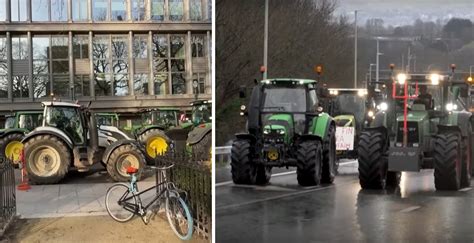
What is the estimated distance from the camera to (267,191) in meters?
2.50

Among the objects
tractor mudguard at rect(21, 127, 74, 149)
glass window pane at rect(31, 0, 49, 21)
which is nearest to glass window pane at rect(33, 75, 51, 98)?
glass window pane at rect(31, 0, 49, 21)

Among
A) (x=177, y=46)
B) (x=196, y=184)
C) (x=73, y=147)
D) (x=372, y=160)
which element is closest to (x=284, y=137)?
(x=372, y=160)

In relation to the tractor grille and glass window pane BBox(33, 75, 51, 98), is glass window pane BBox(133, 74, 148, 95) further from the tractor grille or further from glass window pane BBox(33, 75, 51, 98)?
the tractor grille

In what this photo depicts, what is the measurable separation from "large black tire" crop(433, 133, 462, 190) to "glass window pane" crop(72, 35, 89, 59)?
1803 millimetres

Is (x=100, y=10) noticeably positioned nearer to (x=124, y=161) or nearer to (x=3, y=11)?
(x=3, y=11)

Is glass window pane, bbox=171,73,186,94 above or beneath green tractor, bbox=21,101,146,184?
above

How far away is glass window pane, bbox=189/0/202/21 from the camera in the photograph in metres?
2.76

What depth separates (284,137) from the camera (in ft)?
7.95

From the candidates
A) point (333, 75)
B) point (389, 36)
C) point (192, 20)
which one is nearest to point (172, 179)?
point (192, 20)

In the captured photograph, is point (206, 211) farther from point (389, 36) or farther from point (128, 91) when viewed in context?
point (389, 36)

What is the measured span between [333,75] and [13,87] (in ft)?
5.60

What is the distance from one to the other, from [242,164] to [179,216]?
0.81 meters

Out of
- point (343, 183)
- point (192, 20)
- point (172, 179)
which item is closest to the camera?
point (343, 183)

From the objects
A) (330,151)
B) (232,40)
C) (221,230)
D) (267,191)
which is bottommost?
(221,230)
